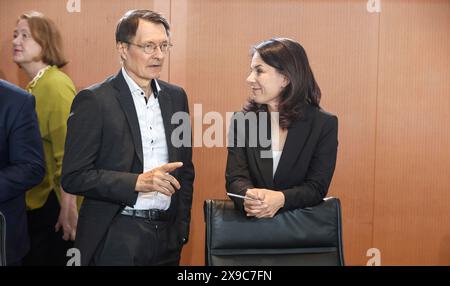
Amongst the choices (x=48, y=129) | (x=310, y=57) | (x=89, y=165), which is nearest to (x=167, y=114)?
(x=89, y=165)

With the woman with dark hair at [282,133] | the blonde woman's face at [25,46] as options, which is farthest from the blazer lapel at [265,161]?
the blonde woman's face at [25,46]

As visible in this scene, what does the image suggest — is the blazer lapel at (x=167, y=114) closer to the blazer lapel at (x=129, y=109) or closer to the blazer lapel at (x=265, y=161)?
the blazer lapel at (x=129, y=109)

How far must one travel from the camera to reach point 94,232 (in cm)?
259

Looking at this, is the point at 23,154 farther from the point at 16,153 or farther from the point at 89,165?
the point at 89,165

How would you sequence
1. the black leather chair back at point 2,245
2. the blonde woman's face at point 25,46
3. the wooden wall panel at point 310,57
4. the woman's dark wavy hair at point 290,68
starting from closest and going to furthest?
the black leather chair back at point 2,245 → the woman's dark wavy hair at point 290,68 → the blonde woman's face at point 25,46 → the wooden wall panel at point 310,57

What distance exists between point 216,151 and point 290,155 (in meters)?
1.37

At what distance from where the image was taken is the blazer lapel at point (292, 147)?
106 inches

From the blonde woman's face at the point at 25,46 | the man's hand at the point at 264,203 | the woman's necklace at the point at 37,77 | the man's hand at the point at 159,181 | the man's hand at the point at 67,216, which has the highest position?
the blonde woman's face at the point at 25,46

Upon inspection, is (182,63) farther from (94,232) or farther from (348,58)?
(94,232)

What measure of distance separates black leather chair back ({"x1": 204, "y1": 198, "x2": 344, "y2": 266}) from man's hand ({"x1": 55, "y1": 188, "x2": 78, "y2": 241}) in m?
1.35

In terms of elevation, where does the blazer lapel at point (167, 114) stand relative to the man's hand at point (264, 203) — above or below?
above

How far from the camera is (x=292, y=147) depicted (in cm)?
Result: 268

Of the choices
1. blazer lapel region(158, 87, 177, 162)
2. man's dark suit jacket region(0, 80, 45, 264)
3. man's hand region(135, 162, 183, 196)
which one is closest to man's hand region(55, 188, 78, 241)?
man's dark suit jacket region(0, 80, 45, 264)

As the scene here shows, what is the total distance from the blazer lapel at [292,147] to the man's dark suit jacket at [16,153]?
982 mm
